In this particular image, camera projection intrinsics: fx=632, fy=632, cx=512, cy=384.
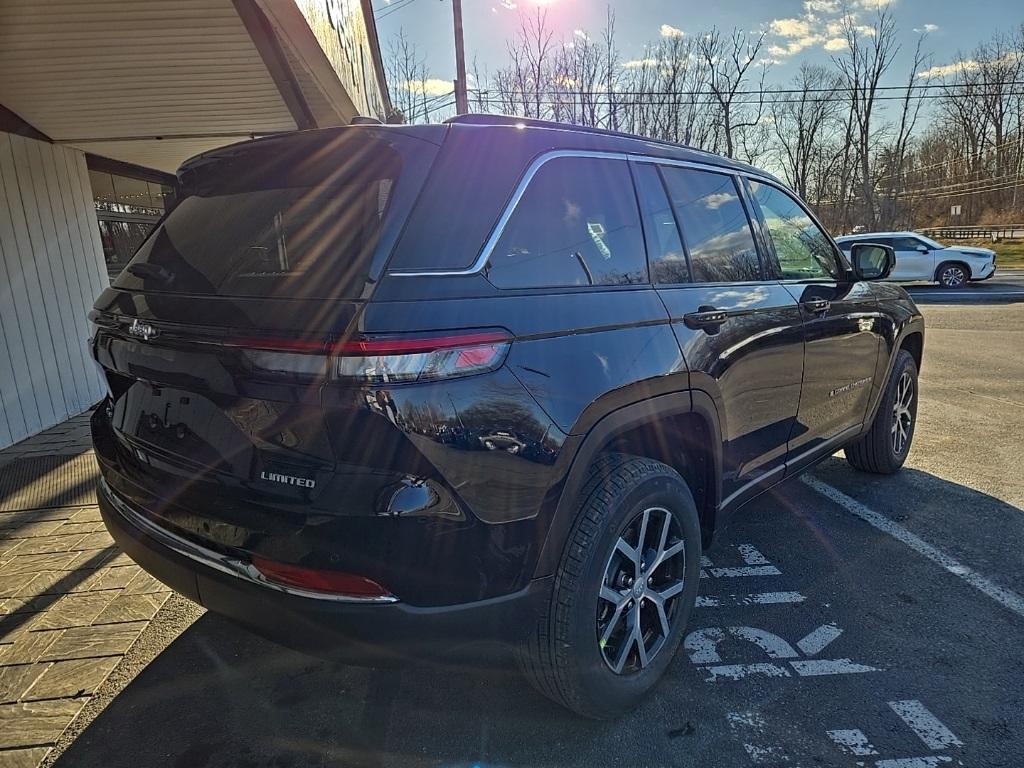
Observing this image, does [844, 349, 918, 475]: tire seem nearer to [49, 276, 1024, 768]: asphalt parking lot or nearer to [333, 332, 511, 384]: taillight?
[49, 276, 1024, 768]: asphalt parking lot

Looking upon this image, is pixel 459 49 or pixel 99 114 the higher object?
pixel 459 49

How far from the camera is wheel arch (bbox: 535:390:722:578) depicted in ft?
6.07

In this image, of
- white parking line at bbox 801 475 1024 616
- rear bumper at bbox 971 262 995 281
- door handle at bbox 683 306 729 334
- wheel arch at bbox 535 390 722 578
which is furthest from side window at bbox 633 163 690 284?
rear bumper at bbox 971 262 995 281

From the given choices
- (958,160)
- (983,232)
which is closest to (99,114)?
(983,232)

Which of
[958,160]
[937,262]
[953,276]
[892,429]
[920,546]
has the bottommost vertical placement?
[953,276]

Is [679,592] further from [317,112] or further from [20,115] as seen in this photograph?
[20,115]

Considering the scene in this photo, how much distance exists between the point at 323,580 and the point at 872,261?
3.82m

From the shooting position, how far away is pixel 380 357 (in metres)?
1.52

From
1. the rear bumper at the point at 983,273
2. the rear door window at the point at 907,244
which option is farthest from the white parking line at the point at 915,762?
the rear bumper at the point at 983,273

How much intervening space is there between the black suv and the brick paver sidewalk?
31.3 inches

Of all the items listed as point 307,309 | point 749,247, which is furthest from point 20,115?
point 749,247

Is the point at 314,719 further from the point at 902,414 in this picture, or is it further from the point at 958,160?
the point at 958,160

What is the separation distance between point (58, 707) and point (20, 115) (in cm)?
508

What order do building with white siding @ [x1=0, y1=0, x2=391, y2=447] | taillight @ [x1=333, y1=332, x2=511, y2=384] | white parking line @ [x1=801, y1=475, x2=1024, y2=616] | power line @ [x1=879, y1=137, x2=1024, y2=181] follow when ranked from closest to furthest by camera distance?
taillight @ [x1=333, y1=332, x2=511, y2=384] < white parking line @ [x1=801, y1=475, x2=1024, y2=616] < building with white siding @ [x1=0, y1=0, x2=391, y2=447] < power line @ [x1=879, y1=137, x2=1024, y2=181]
